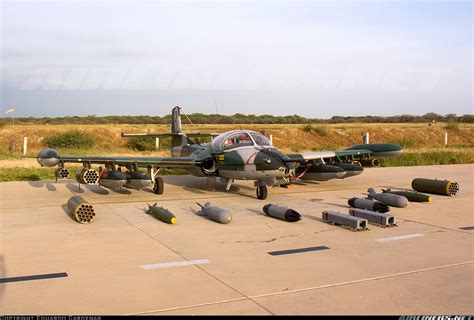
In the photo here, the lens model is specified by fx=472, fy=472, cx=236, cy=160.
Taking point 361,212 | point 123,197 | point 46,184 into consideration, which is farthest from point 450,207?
point 46,184

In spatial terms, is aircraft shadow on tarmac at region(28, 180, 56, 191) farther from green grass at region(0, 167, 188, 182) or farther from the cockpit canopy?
the cockpit canopy

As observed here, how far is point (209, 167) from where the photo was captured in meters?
16.4

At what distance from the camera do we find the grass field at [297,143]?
2796 centimetres

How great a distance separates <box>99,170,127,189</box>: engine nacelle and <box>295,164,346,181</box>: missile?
7.18 m

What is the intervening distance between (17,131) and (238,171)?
140ft

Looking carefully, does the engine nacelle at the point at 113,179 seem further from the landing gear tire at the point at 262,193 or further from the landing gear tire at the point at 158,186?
the landing gear tire at the point at 262,193

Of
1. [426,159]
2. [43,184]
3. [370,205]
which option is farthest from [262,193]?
[426,159]

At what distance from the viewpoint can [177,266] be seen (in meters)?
8.02

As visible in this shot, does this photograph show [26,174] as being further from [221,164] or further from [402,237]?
[402,237]

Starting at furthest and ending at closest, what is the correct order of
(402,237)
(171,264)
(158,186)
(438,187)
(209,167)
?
(158,186)
(438,187)
(209,167)
(402,237)
(171,264)

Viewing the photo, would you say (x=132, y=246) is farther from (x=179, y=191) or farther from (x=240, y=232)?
(x=179, y=191)

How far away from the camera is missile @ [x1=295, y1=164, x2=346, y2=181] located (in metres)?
18.3

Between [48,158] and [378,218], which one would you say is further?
[48,158]

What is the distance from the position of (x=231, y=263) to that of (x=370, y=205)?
19.2 ft
